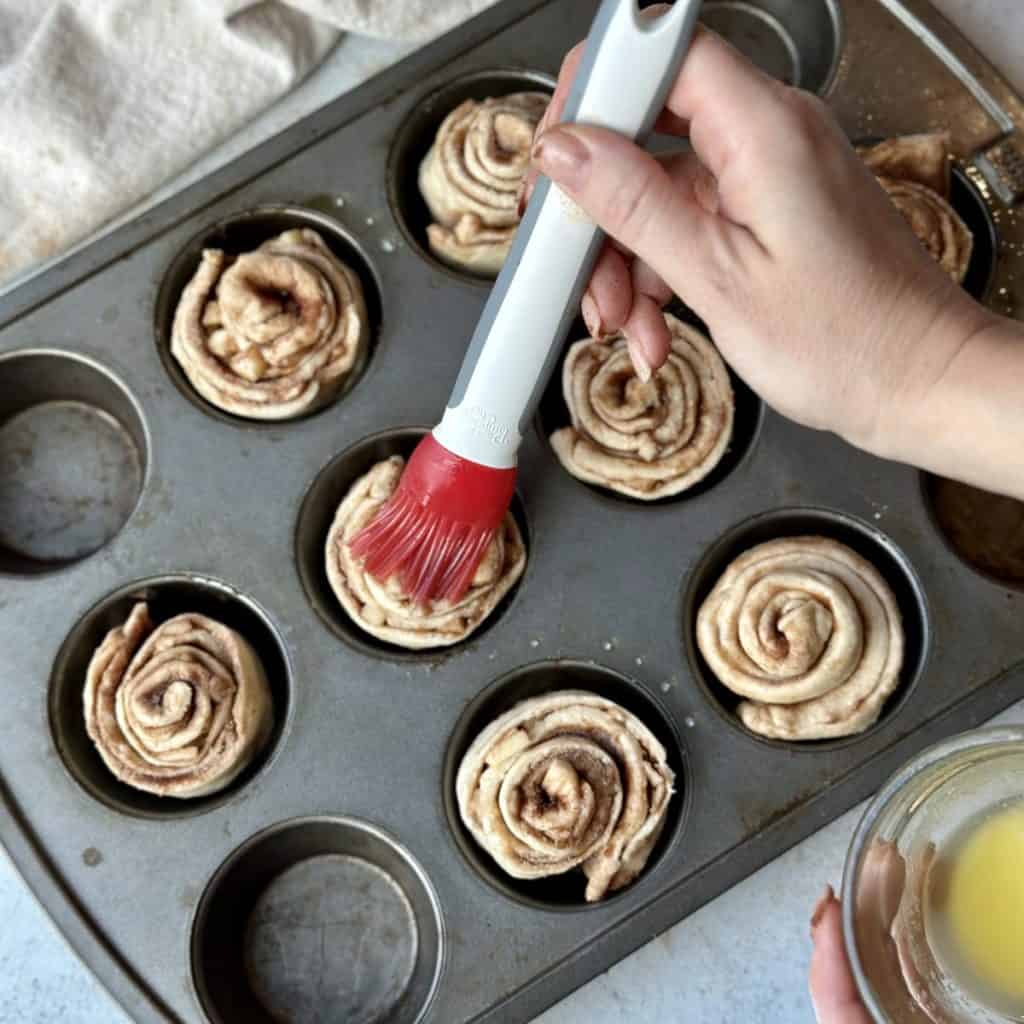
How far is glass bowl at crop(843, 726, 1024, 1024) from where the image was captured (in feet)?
4.30

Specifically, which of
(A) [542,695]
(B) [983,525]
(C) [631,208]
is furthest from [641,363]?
(B) [983,525]

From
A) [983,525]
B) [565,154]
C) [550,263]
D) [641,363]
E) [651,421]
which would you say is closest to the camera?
[565,154]

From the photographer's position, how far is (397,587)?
1743 millimetres

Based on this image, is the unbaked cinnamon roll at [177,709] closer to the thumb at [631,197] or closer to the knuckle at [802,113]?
the thumb at [631,197]

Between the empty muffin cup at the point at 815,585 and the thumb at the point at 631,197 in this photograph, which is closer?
the thumb at the point at 631,197

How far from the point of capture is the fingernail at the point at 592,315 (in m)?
Answer: 1.63

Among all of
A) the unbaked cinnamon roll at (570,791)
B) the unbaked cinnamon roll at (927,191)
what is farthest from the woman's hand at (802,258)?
the unbaked cinnamon roll at (570,791)

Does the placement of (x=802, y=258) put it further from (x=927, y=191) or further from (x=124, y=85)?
(x=124, y=85)

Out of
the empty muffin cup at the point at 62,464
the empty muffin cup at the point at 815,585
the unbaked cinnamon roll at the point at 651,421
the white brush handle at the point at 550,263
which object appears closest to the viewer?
the white brush handle at the point at 550,263

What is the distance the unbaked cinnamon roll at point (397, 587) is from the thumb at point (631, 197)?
0.57 meters

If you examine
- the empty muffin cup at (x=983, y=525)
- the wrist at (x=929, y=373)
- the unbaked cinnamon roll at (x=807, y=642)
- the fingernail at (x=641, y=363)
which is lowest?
the unbaked cinnamon roll at (x=807, y=642)

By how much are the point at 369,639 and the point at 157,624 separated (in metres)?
0.35

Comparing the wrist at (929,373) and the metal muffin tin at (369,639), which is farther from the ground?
the wrist at (929,373)

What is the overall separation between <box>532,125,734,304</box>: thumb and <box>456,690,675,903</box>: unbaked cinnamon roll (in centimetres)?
68
